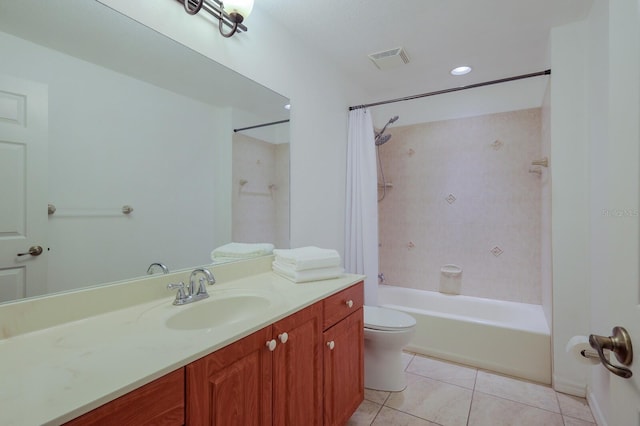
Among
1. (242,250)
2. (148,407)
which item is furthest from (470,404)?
(148,407)

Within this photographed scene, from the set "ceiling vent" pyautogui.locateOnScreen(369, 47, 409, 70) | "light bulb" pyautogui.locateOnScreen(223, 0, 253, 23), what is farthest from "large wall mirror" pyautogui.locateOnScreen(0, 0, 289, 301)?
"ceiling vent" pyautogui.locateOnScreen(369, 47, 409, 70)

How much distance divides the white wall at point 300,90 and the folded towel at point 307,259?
0.35 metres

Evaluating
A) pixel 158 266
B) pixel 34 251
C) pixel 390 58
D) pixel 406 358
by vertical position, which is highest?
pixel 390 58

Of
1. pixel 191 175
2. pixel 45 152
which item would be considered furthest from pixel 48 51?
pixel 191 175

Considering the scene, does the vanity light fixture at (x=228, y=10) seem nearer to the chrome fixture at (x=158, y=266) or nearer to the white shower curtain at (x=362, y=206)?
the chrome fixture at (x=158, y=266)

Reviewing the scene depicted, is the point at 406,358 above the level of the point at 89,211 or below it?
below

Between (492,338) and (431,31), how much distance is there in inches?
86.9

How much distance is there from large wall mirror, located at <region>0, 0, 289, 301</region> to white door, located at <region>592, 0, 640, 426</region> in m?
1.45

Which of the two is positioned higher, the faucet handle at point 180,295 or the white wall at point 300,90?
the white wall at point 300,90

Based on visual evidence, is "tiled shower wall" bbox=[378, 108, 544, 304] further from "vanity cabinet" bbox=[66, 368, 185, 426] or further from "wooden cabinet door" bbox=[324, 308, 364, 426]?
"vanity cabinet" bbox=[66, 368, 185, 426]

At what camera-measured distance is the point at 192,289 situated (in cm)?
124

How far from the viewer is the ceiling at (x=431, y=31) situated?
175cm

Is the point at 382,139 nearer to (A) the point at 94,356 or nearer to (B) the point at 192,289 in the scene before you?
(B) the point at 192,289

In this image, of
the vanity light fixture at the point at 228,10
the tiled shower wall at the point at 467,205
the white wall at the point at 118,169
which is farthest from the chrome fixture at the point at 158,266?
the tiled shower wall at the point at 467,205
